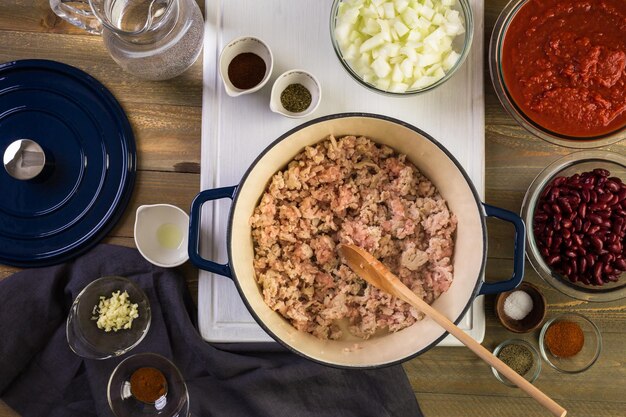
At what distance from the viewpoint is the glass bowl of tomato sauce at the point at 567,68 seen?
179 centimetres

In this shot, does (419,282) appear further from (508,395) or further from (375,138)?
(508,395)

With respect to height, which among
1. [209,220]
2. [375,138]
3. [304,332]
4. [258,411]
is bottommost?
[258,411]

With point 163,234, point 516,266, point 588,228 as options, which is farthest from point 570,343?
point 163,234

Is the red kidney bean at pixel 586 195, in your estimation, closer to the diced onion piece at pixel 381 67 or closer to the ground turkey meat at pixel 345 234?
the ground turkey meat at pixel 345 234

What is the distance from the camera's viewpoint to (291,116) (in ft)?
6.06

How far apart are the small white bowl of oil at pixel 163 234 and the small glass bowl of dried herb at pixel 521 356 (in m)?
1.07

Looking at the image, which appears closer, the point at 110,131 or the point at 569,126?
the point at 569,126

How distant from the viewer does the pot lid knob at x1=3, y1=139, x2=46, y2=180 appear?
1.89 metres

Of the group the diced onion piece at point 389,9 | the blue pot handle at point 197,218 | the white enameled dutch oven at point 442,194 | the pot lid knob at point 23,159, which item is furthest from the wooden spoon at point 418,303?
the pot lid knob at point 23,159

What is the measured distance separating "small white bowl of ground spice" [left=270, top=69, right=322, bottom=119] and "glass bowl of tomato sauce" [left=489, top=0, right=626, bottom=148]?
0.57m

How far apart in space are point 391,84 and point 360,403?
3.33ft

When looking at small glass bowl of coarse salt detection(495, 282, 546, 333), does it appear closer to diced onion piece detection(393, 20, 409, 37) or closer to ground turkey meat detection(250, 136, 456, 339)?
ground turkey meat detection(250, 136, 456, 339)

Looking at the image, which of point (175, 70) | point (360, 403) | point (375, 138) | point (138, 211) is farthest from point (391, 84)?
point (360, 403)

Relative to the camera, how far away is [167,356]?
193 centimetres
